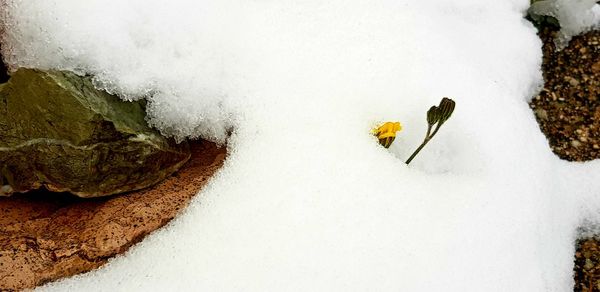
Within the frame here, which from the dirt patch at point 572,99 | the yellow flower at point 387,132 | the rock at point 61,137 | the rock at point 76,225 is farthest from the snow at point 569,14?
the rock at point 61,137

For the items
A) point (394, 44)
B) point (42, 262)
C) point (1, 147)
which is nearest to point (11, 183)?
point (1, 147)

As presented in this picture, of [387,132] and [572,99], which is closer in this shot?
[387,132]

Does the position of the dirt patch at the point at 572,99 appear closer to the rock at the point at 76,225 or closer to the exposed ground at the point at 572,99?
the exposed ground at the point at 572,99

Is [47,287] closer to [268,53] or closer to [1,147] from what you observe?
[1,147]

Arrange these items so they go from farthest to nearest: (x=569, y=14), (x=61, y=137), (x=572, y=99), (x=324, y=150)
Result: (x=569, y=14)
(x=572, y=99)
(x=324, y=150)
(x=61, y=137)

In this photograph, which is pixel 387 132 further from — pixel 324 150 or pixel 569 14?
pixel 569 14

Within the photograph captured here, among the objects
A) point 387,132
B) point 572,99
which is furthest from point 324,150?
point 572,99
